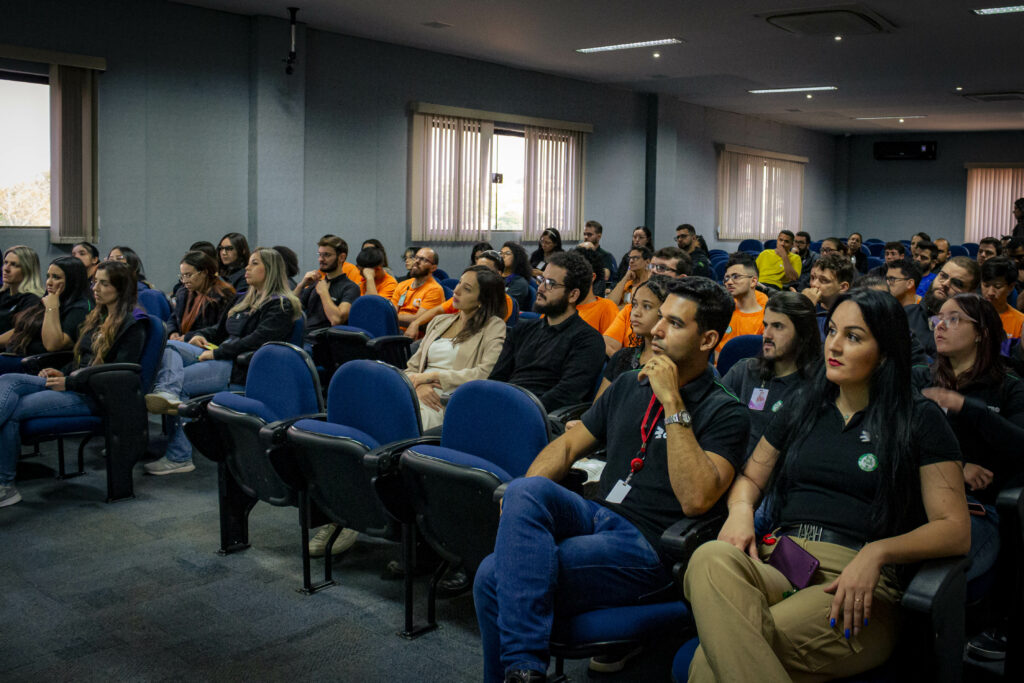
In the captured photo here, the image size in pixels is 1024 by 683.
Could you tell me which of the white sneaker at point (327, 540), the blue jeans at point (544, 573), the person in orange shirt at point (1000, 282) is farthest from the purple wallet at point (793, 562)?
the person in orange shirt at point (1000, 282)

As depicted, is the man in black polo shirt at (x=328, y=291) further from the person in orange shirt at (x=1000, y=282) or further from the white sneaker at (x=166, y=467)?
the person in orange shirt at (x=1000, y=282)

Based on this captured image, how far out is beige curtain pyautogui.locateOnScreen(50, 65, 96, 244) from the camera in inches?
291

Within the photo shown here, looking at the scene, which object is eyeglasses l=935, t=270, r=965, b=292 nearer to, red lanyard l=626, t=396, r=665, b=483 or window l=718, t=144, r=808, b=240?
red lanyard l=626, t=396, r=665, b=483

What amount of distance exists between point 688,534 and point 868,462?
1.50 ft

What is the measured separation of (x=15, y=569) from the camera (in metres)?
3.67

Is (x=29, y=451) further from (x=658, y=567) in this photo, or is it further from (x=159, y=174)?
(x=658, y=567)

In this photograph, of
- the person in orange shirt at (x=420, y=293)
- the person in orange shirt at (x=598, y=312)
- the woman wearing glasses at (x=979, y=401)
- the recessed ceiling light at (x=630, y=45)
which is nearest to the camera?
the woman wearing glasses at (x=979, y=401)

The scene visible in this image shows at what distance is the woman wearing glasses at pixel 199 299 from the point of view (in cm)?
579

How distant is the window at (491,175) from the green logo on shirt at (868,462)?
841cm

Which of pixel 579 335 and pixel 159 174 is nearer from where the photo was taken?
pixel 579 335

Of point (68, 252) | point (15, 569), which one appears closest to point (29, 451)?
point (15, 569)

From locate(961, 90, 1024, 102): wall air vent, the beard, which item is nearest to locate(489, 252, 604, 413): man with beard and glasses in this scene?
the beard

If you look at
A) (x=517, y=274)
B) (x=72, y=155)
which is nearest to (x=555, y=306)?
(x=517, y=274)

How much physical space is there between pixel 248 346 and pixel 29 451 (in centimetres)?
162
